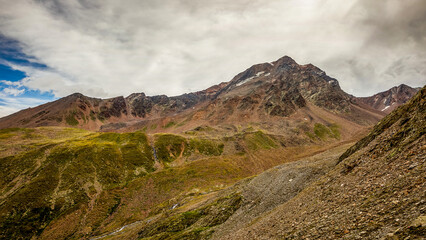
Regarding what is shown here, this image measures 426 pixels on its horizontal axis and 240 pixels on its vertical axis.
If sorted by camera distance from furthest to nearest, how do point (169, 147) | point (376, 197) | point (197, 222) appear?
1. point (169, 147)
2. point (197, 222)
3. point (376, 197)

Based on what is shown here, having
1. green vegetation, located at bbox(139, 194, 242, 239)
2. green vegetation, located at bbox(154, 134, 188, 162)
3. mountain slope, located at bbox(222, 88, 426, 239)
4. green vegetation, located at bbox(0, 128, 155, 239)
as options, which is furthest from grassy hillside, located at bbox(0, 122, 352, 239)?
mountain slope, located at bbox(222, 88, 426, 239)

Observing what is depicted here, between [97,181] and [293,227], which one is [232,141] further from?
[293,227]

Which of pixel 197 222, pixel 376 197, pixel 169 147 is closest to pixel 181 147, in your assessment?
pixel 169 147

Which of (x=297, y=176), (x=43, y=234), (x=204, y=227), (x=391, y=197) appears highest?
(x=391, y=197)

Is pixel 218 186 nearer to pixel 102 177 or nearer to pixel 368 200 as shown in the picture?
pixel 102 177

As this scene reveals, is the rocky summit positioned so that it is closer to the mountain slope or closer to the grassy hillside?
the mountain slope

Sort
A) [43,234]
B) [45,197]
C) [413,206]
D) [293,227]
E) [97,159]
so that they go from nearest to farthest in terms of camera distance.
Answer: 1. [413,206]
2. [293,227]
3. [43,234]
4. [45,197]
5. [97,159]

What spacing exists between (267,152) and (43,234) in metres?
144

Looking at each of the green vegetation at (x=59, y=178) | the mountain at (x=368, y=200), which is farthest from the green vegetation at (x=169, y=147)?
the mountain at (x=368, y=200)

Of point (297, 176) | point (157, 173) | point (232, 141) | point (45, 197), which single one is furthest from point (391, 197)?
point (232, 141)

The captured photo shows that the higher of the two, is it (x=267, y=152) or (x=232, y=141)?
(x=232, y=141)

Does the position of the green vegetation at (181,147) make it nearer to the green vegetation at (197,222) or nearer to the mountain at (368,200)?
the green vegetation at (197,222)

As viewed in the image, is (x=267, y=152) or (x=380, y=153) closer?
(x=380, y=153)

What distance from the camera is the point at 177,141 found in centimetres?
15825
